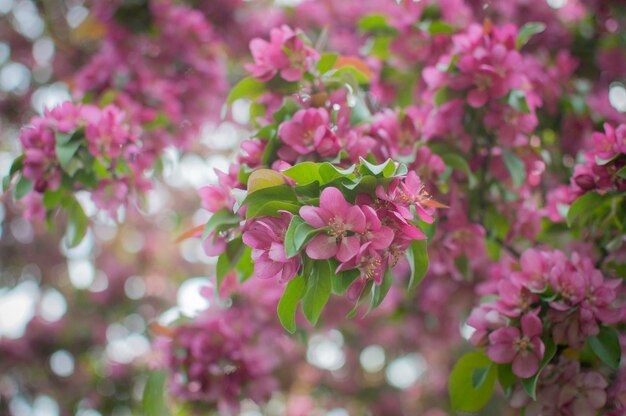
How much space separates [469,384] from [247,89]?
101 centimetres

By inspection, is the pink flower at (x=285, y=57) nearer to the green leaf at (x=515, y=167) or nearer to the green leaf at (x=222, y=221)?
the green leaf at (x=222, y=221)

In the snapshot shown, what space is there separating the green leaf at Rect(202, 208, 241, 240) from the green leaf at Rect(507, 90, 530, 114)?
88 cm

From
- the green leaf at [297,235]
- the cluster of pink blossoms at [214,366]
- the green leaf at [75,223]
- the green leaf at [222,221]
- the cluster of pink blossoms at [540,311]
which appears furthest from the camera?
the cluster of pink blossoms at [214,366]

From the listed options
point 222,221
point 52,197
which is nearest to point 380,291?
point 222,221

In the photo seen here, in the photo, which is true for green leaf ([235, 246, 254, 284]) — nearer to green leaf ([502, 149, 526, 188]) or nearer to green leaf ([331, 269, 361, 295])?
green leaf ([331, 269, 361, 295])

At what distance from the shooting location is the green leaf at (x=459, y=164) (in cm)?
187

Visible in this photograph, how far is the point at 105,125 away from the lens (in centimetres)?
187

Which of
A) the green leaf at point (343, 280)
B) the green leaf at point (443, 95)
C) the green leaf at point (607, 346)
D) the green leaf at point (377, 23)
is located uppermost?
the green leaf at point (343, 280)

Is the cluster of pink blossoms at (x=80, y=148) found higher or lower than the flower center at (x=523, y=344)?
higher

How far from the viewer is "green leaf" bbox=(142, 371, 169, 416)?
206 cm

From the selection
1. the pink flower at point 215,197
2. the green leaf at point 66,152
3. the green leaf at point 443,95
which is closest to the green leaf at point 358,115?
the green leaf at point 443,95

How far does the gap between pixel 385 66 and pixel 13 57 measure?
8.21 ft

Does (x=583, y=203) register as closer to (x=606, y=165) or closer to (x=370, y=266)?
(x=606, y=165)

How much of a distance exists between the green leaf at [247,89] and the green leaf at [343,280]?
75 centimetres
